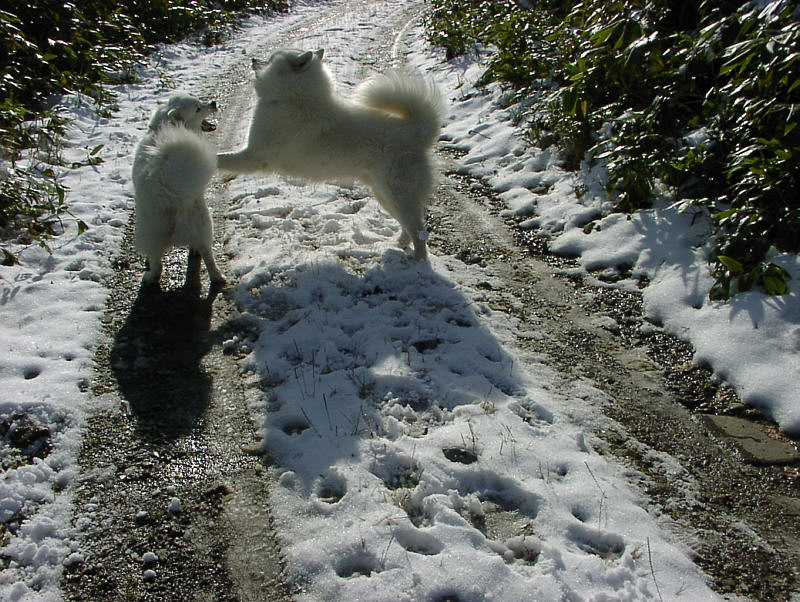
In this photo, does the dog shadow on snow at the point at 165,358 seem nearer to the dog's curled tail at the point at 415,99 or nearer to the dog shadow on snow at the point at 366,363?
the dog shadow on snow at the point at 366,363

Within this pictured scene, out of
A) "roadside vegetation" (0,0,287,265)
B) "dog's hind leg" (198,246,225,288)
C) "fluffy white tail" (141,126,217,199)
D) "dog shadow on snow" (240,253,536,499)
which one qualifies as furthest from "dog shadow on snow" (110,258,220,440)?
"roadside vegetation" (0,0,287,265)

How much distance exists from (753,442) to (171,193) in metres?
3.81

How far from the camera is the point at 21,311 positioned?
3.66m

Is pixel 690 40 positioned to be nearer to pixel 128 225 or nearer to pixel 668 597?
pixel 668 597

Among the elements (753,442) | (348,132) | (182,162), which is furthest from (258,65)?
(753,442)

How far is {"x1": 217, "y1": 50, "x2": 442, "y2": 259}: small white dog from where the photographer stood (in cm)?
437

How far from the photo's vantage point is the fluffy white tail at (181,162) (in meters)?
3.57

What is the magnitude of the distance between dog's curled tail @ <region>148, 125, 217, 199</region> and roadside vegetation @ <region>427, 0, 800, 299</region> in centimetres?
303

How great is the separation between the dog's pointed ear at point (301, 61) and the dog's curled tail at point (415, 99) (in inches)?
21.7

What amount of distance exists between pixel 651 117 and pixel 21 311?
5.30 m

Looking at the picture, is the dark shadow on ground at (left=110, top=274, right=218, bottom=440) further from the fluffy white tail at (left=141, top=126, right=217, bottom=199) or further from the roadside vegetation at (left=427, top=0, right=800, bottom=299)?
the roadside vegetation at (left=427, top=0, right=800, bottom=299)

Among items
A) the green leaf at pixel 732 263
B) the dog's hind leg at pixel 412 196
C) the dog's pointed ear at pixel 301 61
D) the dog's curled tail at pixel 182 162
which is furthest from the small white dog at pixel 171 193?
the green leaf at pixel 732 263

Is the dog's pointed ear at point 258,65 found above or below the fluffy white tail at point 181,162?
above

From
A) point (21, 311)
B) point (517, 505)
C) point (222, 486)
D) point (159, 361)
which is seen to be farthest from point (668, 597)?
point (21, 311)
